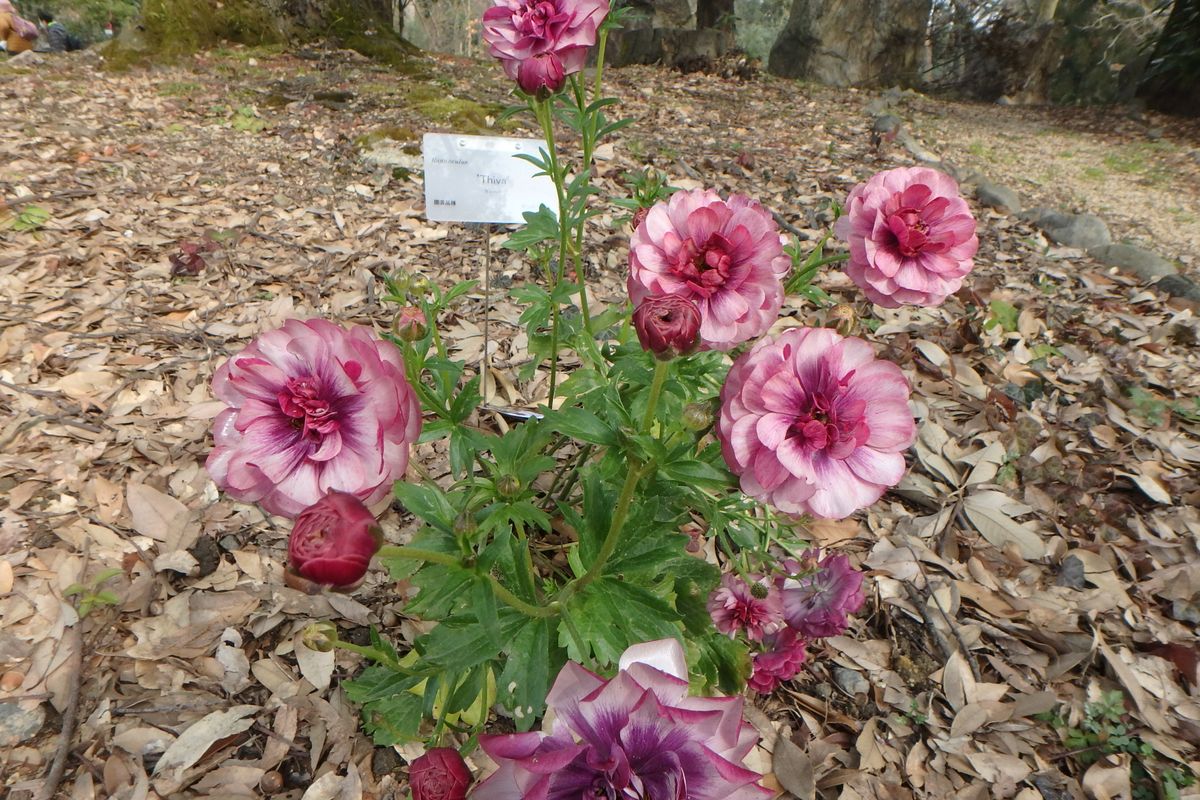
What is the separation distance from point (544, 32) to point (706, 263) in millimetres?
859

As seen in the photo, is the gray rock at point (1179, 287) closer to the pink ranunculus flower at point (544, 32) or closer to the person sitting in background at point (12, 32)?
the pink ranunculus flower at point (544, 32)

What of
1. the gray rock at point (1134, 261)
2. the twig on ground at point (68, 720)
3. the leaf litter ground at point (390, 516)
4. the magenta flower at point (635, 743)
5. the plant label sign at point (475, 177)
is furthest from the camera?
the gray rock at point (1134, 261)

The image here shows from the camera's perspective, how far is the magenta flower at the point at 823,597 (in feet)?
6.24

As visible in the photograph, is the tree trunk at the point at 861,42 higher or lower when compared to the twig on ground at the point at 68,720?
higher

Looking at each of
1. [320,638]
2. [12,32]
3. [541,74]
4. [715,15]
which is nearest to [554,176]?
[541,74]

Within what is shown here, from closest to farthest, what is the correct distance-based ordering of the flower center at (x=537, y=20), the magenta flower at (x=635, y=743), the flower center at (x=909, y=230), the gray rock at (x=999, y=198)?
the magenta flower at (x=635, y=743) → the flower center at (x=909, y=230) → the flower center at (x=537, y=20) → the gray rock at (x=999, y=198)

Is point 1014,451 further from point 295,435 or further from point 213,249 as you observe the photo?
point 213,249

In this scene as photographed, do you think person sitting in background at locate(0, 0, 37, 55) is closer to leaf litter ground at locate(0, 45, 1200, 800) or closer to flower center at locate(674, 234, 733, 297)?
leaf litter ground at locate(0, 45, 1200, 800)

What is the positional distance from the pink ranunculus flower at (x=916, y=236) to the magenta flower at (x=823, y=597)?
30.7 inches

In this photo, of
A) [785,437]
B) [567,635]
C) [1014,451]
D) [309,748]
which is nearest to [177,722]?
[309,748]

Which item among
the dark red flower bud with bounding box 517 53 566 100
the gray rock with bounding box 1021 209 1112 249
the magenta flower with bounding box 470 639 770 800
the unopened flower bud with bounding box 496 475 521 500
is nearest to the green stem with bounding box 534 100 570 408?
the dark red flower bud with bounding box 517 53 566 100

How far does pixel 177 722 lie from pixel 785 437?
1.85 m

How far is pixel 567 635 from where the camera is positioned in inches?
62.6

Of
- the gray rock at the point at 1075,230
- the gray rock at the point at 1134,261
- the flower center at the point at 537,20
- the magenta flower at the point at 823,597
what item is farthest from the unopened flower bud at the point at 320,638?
the gray rock at the point at 1075,230
